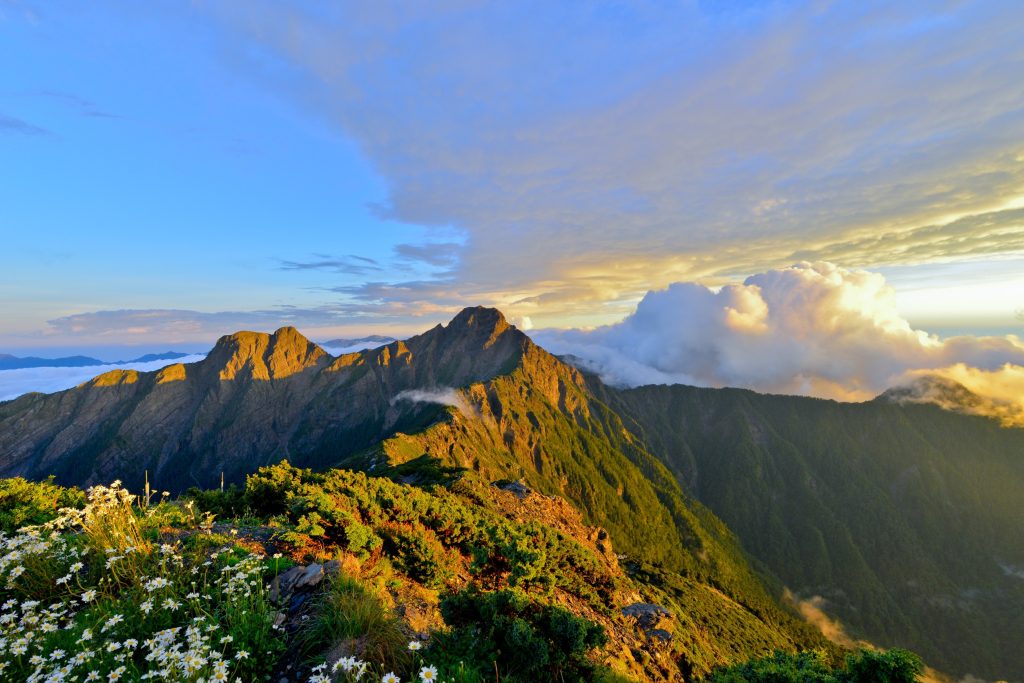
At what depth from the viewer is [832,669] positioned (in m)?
18.4

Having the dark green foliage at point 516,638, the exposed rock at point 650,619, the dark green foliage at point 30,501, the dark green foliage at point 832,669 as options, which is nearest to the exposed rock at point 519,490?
the exposed rock at point 650,619

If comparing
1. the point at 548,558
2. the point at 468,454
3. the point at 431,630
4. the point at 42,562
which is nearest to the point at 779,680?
the point at 548,558

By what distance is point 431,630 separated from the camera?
400 inches

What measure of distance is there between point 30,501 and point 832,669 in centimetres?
3436

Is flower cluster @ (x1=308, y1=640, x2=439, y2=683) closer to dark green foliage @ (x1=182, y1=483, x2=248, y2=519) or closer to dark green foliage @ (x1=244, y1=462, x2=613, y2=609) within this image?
dark green foliage @ (x1=244, y1=462, x2=613, y2=609)

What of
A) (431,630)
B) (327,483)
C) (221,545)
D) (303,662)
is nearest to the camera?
(303,662)

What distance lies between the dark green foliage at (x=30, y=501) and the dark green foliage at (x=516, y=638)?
15.1 meters

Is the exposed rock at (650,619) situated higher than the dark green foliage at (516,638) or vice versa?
the dark green foliage at (516,638)

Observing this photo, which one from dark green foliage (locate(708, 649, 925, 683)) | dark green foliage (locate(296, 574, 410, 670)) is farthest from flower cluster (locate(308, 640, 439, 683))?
dark green foliage (locate(708, 649, 925, 683))

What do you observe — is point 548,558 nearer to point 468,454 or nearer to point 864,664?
point 864,664

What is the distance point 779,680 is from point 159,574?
79.5 ft

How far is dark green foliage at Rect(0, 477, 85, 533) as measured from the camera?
14914 millimetres

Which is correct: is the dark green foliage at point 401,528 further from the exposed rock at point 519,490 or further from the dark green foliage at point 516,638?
the exposed rock at point 519,490

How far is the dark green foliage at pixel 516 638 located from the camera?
29.9 ft
